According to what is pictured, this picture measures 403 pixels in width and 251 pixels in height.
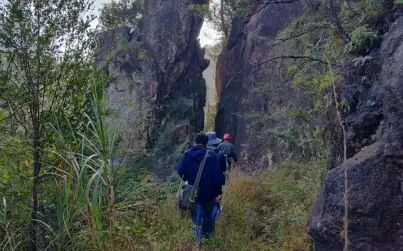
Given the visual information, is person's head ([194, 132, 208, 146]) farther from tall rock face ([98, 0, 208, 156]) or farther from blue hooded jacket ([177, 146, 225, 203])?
tall rock face ([98, 0, 208, 156])

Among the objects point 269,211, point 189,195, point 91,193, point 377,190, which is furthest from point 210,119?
point 91,193

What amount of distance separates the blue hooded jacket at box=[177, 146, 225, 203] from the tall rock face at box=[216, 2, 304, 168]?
21.3 ft

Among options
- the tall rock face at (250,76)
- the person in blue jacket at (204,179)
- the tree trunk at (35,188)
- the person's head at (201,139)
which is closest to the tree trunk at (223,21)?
the tall rock face at (250,76)

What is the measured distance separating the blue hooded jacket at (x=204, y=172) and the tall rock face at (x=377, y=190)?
1276 mm

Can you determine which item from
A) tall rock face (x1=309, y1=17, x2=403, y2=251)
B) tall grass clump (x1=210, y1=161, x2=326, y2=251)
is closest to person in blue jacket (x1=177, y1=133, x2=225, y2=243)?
tall grass clump (x1=210, y1=161, x2=326, y2=251)

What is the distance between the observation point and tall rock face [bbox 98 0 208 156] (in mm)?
16234

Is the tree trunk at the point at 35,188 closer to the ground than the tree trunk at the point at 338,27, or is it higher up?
closer to the ground

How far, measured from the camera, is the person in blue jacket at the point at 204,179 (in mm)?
5621

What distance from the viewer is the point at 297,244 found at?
5562mm

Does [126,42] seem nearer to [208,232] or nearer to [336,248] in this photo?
[208,232]

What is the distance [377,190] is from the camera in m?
4.40

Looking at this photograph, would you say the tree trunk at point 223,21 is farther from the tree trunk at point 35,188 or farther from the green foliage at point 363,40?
the tree trunk at point 35,188

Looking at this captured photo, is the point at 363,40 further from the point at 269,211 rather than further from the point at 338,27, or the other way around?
the point at 269,211

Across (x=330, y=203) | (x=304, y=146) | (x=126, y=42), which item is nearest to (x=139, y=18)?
(x=126, y=42)
